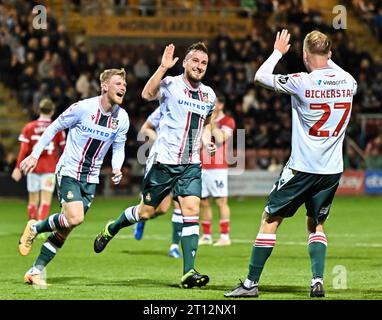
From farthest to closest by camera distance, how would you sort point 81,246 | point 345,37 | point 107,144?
point 345,37 → point 81,246 → point 107,144

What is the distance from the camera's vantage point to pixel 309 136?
31.5 feet

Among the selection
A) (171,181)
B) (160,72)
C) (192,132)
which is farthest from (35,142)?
(160,72)

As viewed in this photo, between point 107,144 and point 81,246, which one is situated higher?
point 107,144

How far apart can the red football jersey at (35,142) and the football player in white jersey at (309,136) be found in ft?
25.0

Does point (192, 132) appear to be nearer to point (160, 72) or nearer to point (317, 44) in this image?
point (160, 72)

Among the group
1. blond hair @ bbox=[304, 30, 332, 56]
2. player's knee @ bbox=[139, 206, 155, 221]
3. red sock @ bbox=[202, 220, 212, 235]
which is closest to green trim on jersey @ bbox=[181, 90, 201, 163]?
player's knee @ bbox=[139, 206, 155, 221]

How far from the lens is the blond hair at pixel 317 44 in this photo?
30.8ft

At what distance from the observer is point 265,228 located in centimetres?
963

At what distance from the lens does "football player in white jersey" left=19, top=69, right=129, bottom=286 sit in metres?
10.7

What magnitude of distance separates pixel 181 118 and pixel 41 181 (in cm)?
669

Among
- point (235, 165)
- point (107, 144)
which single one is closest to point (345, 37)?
point (235, 165)
